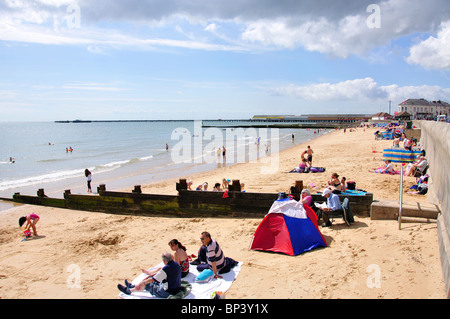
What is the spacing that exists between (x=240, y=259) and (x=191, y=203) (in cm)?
431

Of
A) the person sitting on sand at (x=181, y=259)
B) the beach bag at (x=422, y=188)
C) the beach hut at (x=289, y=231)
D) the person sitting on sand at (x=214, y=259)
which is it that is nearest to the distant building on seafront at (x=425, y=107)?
the beach bag at (x=422, y=188)

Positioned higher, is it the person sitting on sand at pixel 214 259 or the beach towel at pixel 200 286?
the person sitting on sand at pixel 214 259

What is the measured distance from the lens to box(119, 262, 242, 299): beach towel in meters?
5.98

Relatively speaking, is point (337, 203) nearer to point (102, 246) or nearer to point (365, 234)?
point (365, 234)

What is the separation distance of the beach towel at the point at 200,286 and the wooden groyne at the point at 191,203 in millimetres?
3575

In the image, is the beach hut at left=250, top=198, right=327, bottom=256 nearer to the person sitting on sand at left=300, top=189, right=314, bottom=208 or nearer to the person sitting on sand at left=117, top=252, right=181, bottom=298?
the person sitting on sand at left=300, top=189, right=314, bottom=208

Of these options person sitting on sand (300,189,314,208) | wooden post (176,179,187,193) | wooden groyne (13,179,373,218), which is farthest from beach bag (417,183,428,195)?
wooden post (176,179,187,193)

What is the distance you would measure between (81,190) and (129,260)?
46.2ft

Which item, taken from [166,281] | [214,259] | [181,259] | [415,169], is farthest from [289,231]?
[415,169]

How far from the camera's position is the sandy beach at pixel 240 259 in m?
5.82

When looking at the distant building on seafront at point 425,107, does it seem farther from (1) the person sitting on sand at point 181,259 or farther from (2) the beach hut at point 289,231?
(1) the person sitting on sand at point 181,259

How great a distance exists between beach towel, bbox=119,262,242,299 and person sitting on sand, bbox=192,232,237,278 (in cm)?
11

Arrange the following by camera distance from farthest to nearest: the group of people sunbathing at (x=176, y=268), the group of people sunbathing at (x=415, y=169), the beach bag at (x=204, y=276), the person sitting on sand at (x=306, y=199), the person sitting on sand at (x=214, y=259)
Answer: the group of people sunbathing at (x=415, y=169) → the person sitting on sand at (x=306, y=199) → the person sitting on sand at (x=214, y=259) → the beach bag at (x=204, y=276) → the group of people sunbathing at (x=176, y=268)

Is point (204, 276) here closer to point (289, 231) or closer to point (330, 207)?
point (289, 231)
